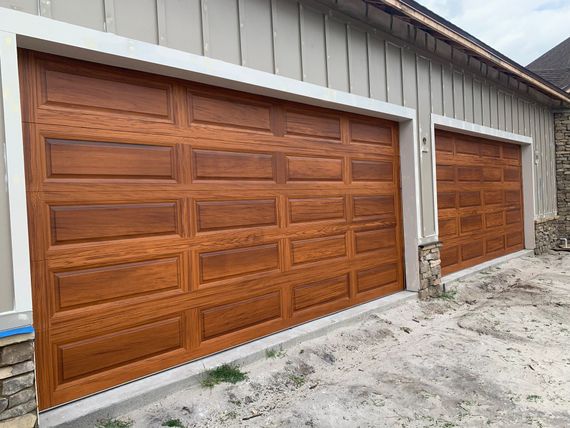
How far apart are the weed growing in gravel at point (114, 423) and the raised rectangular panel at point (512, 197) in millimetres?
8079

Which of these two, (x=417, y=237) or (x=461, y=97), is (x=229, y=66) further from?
(x=461, y=97)

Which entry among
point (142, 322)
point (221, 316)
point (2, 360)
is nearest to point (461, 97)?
point (221, 316)

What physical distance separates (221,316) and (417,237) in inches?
121

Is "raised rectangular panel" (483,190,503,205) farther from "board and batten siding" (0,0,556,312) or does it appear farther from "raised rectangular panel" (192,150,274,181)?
"raised rectangular panel" (192,150,274,181)

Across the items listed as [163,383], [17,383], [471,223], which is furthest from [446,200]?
[17,383]

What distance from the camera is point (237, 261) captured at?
Result: 356 cm

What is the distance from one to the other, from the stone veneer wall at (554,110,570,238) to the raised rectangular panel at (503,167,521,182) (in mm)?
2416

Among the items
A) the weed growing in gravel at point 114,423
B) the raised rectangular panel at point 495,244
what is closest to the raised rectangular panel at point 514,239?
the raised rectangular panel at point 495,244

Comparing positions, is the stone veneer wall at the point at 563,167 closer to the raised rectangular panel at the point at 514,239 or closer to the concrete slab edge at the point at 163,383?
the raised rectangular panel at the point at 514,239

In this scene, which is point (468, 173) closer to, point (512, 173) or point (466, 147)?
point (466, 147)

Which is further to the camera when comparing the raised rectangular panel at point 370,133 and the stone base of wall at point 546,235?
the stone base of wall at point 546,235

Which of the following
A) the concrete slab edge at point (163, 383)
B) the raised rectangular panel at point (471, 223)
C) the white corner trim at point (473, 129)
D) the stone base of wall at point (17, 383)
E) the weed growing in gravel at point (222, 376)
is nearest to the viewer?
the stone base of wall at point (17, 383)

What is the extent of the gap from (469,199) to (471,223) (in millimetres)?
437

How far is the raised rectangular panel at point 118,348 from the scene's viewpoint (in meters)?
2.64
